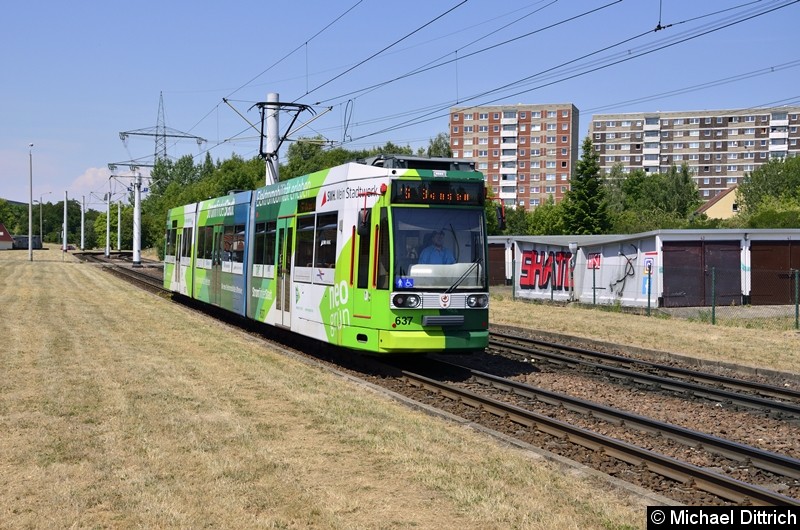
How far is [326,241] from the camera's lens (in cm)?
1412

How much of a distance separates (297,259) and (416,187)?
3738 mm

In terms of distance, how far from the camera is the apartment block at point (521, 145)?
382ft

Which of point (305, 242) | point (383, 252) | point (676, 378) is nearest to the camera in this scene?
point (383, 252)

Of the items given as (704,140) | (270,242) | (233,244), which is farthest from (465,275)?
(704,140)

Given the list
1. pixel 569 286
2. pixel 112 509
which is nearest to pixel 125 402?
pixel 112 509

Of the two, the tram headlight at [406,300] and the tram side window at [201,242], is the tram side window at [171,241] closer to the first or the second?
the tram side window at [201,242]

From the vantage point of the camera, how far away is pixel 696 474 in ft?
23.6

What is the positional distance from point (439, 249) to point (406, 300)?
989 mm

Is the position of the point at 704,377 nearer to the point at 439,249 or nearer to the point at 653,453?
the point at 439,249

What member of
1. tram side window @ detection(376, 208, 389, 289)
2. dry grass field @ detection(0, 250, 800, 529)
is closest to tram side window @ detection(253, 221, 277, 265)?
dry grass field @ detection(0, 250, 800, 529)

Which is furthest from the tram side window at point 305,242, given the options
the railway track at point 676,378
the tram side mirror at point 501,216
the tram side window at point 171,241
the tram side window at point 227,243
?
the tram side window at point 171,241

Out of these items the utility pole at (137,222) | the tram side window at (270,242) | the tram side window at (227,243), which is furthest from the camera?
the utility pole at (137,222)

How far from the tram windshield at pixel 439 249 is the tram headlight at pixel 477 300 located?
13 centimetres

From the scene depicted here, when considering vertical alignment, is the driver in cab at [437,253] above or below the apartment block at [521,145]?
below
